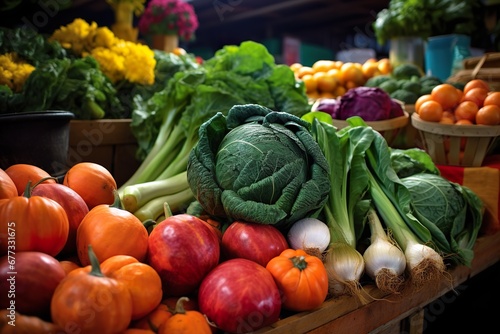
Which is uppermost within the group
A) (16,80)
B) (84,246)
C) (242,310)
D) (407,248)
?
(16,80)

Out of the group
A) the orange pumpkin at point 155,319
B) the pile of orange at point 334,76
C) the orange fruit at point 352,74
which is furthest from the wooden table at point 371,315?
the orange fruit at point 352,74

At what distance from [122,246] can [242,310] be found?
1.18ft

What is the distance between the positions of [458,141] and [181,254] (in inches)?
69.2

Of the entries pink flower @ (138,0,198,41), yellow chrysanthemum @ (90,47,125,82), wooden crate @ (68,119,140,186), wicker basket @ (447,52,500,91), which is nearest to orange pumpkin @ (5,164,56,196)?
wooden crate @ (68,119,140,186)

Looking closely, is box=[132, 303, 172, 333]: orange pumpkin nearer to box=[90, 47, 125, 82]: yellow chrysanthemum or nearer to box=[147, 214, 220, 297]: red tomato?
box=[147, 214, 220, 297]: red tomato

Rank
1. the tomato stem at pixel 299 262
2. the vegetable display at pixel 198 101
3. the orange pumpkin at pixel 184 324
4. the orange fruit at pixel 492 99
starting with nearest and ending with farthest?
the orange pumpkin at pixel 184 324, the tomato stem at pixel 299 262, the vegetable display at pixel 198 101, the orange fruit at pixel 492 99

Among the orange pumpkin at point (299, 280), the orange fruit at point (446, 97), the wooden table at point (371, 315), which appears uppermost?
the orange fruit at point (446, 97)

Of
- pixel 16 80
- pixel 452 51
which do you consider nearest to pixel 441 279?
pixel 16 80

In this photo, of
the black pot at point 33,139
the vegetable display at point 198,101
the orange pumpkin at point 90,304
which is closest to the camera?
the orange pumpkin at point 90,304

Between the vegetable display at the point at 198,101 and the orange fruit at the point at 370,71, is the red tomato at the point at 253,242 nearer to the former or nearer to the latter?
the vegetable display at the point at 198,101

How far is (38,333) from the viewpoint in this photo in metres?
0.79

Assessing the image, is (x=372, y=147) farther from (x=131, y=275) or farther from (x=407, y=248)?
(x=131, y=275)

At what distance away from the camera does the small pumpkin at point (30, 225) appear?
975 millimetres

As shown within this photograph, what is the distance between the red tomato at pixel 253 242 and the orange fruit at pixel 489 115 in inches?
57.3
